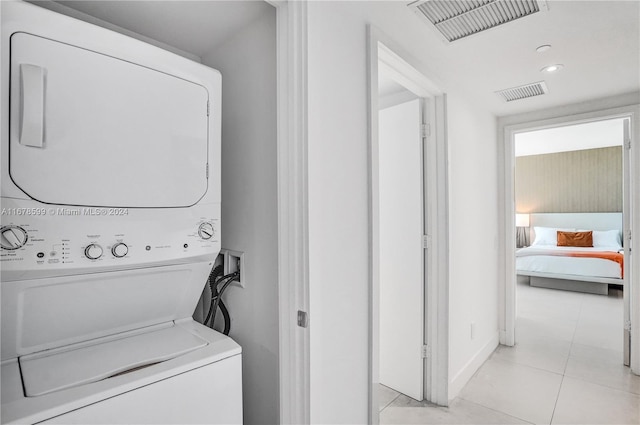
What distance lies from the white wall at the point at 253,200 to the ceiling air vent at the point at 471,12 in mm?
741

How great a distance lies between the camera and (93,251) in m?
1.04

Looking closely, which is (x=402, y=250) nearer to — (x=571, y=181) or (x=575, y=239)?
(x=575, y=239)

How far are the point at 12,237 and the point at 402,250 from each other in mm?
2104

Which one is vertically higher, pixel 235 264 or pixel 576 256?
pixel 235 264

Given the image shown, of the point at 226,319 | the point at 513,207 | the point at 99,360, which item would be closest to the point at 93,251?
the point at 99,360

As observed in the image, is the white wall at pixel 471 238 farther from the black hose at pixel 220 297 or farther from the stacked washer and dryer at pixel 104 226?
the stacked washer and dryer at pixel 104 226

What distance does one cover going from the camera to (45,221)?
0.96 m

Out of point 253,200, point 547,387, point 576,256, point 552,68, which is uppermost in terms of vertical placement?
point 552,68

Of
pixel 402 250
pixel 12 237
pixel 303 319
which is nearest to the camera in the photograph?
pixel 12 237

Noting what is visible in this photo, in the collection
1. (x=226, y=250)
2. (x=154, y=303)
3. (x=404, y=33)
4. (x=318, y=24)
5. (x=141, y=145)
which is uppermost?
(x=404, y=33)

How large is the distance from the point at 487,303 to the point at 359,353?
6.91ft

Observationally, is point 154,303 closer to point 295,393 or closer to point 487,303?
point 295,393

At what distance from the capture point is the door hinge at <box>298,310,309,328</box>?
124cm

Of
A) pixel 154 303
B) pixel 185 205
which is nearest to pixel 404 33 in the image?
pixel 185 205
